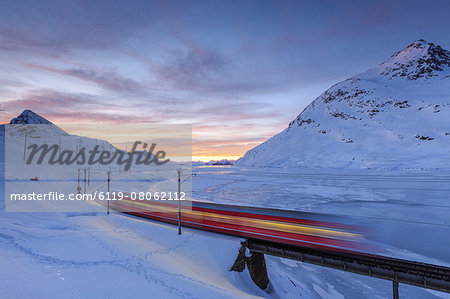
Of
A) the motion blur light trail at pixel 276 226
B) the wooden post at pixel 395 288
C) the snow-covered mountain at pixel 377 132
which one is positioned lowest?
the wooden post at pixel 395 288

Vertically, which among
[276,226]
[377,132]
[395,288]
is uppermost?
[377,132]

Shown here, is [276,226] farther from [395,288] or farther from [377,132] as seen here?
[377,132]

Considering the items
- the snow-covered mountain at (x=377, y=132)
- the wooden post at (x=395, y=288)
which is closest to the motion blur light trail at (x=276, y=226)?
the wooden post at (x=395, y=288)

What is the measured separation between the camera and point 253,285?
1339cm

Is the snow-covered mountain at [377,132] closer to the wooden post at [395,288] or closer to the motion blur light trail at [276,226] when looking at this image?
the motion blur light trail at [276,226]

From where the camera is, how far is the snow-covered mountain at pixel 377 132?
112m

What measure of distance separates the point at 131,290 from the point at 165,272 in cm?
203

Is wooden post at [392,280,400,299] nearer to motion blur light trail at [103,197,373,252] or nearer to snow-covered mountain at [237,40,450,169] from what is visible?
motion blur light trail at [103,197,373,252]

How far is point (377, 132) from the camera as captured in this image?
466ft

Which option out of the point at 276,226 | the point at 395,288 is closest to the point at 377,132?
the point at 276,226

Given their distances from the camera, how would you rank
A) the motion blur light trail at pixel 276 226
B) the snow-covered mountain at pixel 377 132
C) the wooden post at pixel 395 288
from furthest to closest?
the snow-covered mountain at pixel 377 132, the motion blur light trail at pixel 276 226, the wooden post at pixel 395 288

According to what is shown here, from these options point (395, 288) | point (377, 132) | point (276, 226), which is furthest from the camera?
point (377, 132)

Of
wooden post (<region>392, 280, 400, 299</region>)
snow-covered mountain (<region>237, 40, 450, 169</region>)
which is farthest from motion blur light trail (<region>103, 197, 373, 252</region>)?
snow-covered mountain (<region>237, 40, 450, 169</region>)

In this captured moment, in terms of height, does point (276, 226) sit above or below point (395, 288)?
above
